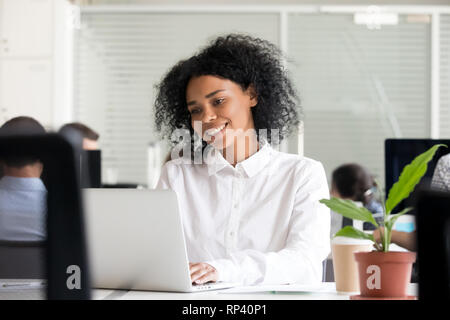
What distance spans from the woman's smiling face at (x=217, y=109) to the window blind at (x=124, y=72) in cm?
340

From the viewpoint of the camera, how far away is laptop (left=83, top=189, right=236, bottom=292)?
1419 mm

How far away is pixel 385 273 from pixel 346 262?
252mm

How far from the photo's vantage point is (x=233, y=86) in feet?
7.53

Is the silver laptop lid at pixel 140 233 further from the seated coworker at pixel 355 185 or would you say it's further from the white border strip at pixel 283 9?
the white border strip at pixel 283 9

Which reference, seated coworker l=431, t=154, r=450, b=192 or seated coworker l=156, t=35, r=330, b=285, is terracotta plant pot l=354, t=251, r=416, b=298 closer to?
seated coworker l=156, t=35, r=330, b=285

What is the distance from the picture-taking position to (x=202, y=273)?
5.26ft

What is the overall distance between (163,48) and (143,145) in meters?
0.83

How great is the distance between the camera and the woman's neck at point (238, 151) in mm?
2238

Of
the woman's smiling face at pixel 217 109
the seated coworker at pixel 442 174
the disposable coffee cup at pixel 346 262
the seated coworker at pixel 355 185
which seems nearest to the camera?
the disposable coffee cup at pixel 346 262

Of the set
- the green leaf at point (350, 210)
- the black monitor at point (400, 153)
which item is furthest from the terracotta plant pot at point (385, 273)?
the black monitor at point (400, 153)

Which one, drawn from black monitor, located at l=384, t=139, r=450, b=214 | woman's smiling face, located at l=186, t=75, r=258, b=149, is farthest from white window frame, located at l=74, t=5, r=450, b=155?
woman's smiling face, located at l=186, t=75, r=258, b=149

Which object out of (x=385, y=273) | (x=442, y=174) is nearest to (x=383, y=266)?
(x=385, y=273)

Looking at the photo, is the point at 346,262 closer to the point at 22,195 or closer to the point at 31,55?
the point at 22,195
